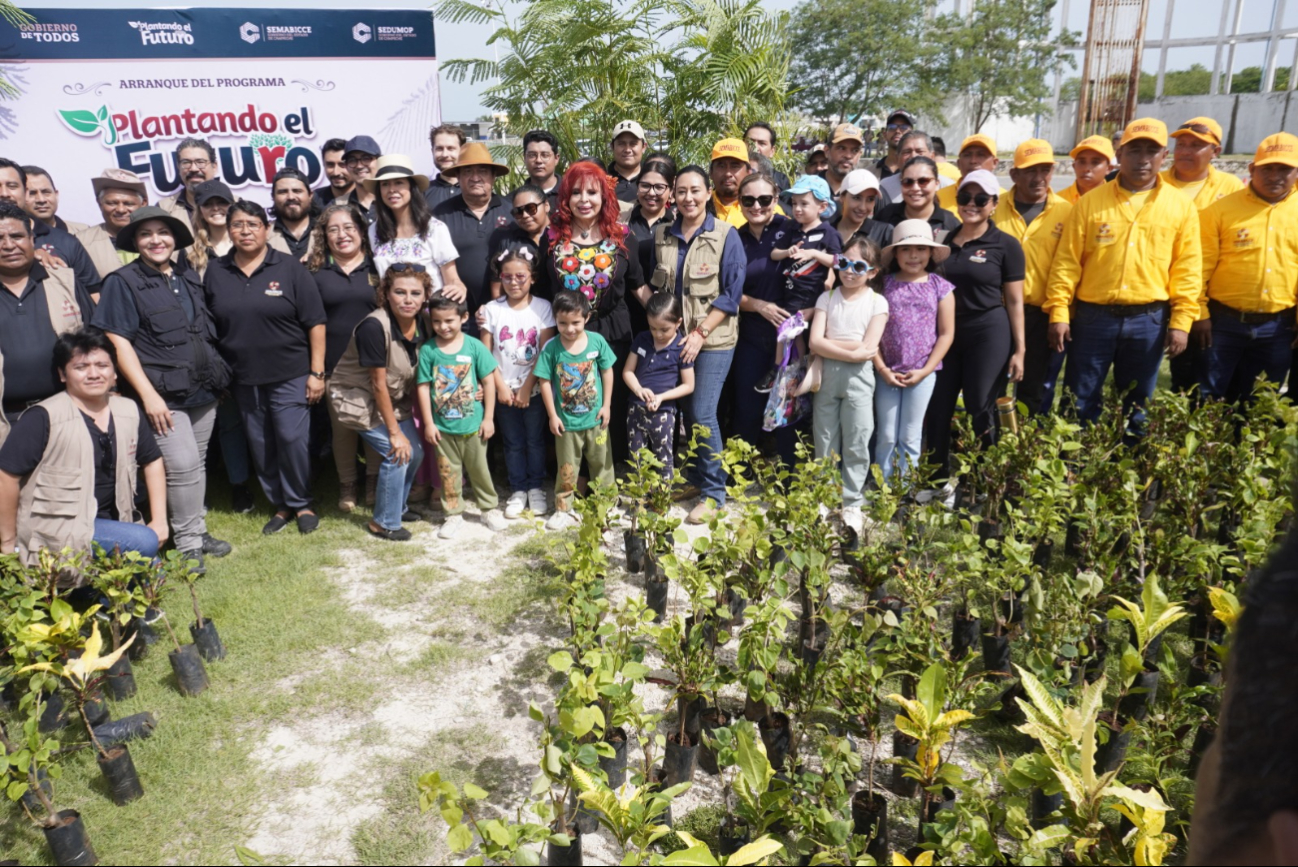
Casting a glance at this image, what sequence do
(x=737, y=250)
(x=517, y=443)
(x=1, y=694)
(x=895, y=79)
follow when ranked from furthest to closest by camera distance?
1. (x=895, y=79)
2. (x=517, y=443)
3. (x=737, y=250)
4. (x=1, y=694)

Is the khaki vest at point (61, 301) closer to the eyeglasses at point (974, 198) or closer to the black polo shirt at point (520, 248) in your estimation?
the black polo shirt at point (520, 248)

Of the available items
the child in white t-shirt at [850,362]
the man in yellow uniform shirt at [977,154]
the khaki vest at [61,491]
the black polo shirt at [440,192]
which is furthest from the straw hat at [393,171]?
the man in yellow uniform shirt at [977,154]

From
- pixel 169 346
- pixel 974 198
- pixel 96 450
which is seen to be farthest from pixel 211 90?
pixel 974 198

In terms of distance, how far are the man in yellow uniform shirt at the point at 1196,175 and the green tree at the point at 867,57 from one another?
88.4 ft

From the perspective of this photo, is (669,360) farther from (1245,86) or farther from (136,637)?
(1245,86)

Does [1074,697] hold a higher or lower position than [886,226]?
lower

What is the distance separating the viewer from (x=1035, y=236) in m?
5.19

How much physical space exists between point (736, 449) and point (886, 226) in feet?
6.11

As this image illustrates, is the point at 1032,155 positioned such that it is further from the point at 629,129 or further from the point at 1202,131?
the point at 629,129

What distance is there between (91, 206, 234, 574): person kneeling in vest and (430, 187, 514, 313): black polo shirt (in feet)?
4.93

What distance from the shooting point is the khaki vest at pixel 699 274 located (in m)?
4.82

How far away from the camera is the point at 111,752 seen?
294 cm

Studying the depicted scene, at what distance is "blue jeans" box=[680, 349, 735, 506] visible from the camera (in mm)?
4977

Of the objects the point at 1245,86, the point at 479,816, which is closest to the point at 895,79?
the point at 1245,86
